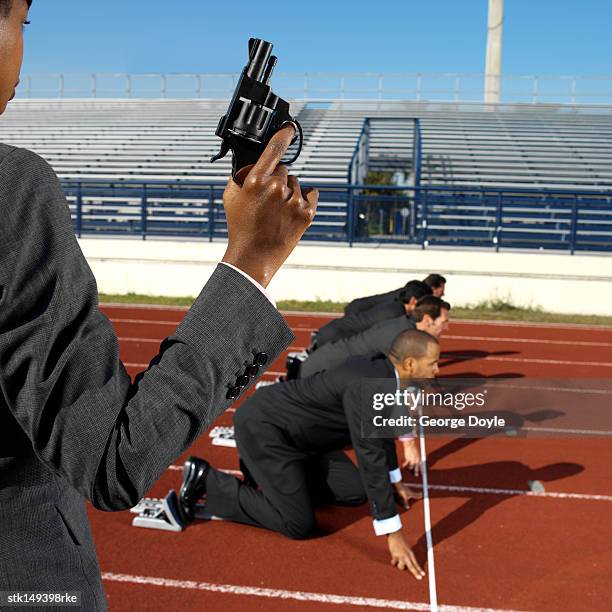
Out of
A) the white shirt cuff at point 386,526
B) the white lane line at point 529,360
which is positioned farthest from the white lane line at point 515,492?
the white lane line at point 529,360

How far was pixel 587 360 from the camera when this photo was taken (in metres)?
9.24

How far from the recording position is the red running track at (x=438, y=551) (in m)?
3.38

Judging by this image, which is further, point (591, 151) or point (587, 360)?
point (591, 151)

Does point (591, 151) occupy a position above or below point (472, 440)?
above

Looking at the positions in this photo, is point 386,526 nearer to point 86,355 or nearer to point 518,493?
point 518,493

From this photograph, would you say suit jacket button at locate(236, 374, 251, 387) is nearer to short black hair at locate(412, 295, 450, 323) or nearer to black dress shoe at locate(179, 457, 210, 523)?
black dress shoe at locate(179, 457, 210, 523)

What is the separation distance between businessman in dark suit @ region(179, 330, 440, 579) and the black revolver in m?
2.99

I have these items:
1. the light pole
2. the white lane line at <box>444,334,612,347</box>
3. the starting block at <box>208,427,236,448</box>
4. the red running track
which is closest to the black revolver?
the red running track

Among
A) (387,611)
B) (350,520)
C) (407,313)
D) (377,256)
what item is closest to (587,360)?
(407,313)

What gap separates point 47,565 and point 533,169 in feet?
64.9

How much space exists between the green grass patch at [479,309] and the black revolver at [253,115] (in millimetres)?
11512

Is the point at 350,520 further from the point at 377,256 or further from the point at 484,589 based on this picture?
the point at 377,256

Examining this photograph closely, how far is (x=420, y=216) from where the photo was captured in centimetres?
1474

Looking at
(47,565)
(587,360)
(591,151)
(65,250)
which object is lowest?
(587,360)
